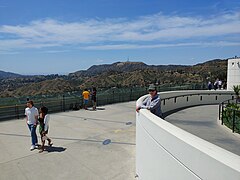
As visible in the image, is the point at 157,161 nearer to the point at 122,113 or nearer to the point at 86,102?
the point at 122,113

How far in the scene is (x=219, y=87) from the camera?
24.4 metres

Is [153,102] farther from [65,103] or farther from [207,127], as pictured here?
[65,103]

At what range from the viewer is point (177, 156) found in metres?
3.13

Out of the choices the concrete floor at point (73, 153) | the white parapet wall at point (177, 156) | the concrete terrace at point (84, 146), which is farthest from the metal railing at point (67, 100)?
the white parapet wall at point (177, 156)

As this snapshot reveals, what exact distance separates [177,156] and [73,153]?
15.7 ft

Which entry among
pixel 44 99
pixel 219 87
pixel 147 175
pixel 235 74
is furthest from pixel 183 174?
pixel 219 87

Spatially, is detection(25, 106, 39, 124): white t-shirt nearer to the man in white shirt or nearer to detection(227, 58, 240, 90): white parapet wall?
the man in white shirt

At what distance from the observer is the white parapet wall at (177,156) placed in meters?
2.29

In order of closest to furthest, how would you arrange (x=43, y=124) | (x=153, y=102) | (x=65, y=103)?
(x=153, y=102) < (x=43, y=124) < (x=65, y=103)

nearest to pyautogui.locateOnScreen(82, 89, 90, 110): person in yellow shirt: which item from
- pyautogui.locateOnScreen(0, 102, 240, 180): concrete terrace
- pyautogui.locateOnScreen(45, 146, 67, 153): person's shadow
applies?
pyautogui.locateOnScreen(0, 102, 240, 180): concrete terrace

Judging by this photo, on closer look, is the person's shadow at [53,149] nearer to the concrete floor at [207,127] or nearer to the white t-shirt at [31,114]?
the white t-shirt at [31,114]

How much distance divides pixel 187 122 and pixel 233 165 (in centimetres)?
985

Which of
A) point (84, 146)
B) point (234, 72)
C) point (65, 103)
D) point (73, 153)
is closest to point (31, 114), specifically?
point (73, 153)

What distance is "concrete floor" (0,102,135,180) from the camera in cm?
593
